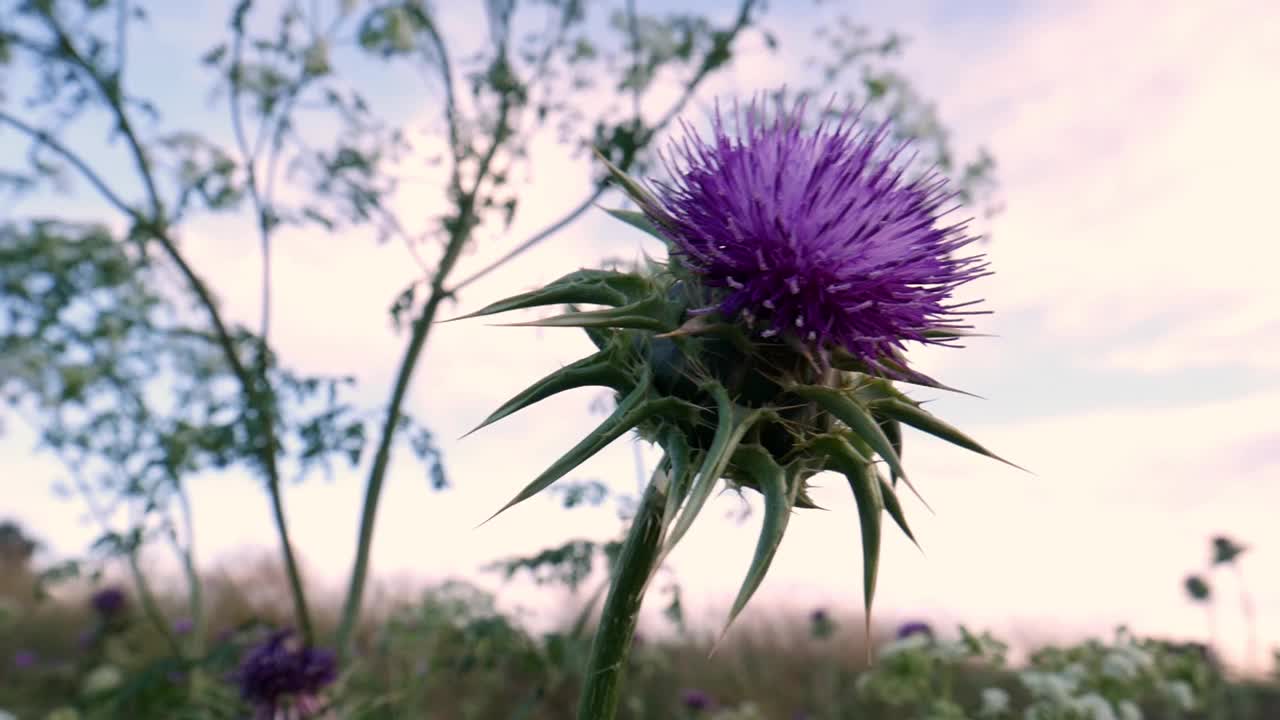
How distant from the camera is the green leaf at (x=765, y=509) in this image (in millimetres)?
2059

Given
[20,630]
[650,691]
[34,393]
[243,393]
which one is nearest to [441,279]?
[243,393]

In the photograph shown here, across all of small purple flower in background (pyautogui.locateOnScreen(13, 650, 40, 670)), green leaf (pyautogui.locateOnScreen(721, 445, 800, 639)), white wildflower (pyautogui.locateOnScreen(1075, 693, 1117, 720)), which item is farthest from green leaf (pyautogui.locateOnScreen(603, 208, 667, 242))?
small purple flower in background (pyautogui.locateOnScreen(13, 650, 40, 670))

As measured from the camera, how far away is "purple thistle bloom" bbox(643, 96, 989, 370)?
2.34 meters

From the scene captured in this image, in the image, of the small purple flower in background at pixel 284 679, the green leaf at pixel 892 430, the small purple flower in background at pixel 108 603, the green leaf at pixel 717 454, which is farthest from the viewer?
the small purple flower in background at pixel 108 603

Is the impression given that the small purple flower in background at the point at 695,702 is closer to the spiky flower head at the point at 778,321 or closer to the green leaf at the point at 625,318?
the spiky flower head at the point at 778,321

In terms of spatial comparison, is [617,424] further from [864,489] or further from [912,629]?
[912,629]

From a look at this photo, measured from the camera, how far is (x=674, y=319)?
8.14ft

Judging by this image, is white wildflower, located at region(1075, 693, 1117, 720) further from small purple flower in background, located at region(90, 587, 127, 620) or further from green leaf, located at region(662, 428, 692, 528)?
small purple flower in background, located at region(90, 587, 127, 620)

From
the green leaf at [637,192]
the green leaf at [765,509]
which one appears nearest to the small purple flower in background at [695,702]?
the green leaf at [765,509]

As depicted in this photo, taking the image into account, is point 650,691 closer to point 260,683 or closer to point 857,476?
point 260,683

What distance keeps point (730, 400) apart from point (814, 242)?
1.28 feet

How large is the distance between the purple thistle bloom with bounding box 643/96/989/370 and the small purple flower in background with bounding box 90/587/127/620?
8208mm

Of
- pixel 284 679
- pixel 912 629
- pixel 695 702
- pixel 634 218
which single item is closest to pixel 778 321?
pixel 634 218

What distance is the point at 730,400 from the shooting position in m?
2.40
